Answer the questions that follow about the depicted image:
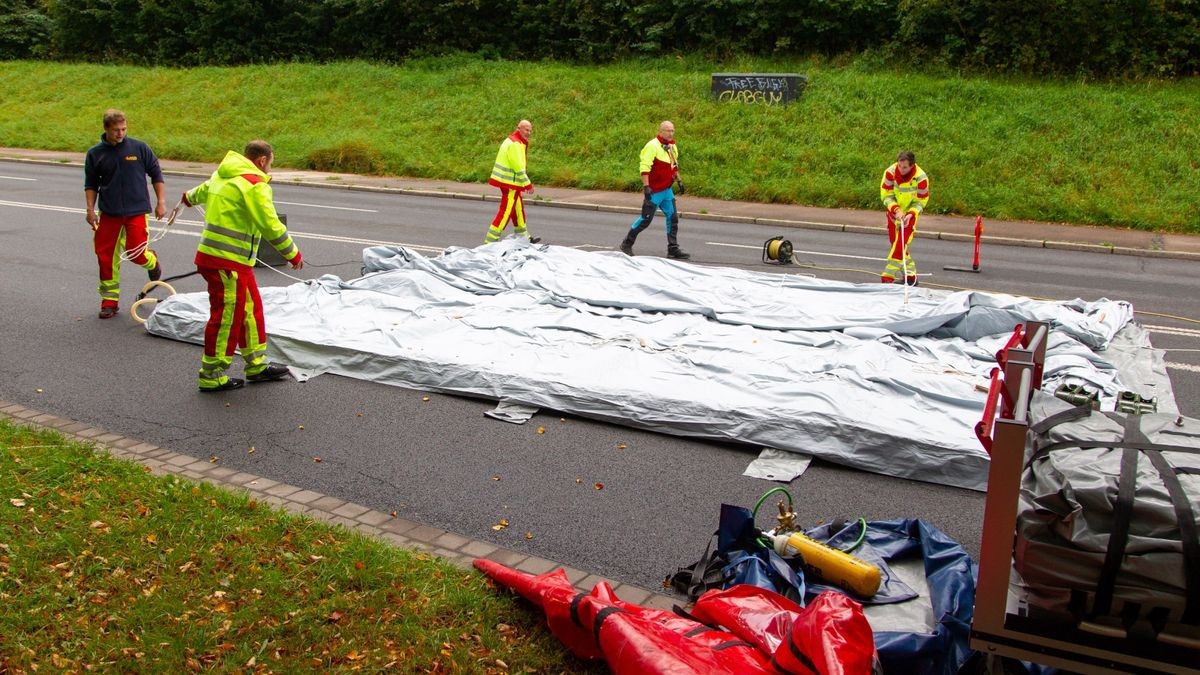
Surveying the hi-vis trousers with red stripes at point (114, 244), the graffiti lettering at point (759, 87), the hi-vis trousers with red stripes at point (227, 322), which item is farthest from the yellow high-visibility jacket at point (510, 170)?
the graffiti lettering at point (759, 87)

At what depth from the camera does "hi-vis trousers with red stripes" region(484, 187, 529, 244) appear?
13.9 m

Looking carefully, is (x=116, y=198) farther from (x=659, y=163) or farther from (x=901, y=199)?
(x=901, y=199)

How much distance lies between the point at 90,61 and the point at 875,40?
1462 inches

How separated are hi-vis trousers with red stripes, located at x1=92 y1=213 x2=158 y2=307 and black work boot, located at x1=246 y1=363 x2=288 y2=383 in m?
3.12

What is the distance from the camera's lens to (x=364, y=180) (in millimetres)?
25094

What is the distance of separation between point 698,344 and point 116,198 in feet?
20.6

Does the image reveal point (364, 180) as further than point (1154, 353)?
Yes

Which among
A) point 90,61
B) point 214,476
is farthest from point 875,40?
point 90,61

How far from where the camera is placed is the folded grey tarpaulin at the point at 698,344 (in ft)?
22.0

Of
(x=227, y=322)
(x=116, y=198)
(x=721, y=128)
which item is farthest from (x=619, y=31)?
(x=227, y=322)

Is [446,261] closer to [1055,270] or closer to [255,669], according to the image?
[255,669]

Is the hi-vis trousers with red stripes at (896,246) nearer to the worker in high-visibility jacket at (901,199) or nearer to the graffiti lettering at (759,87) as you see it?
the worker in high-visibility jacket at (901,199)

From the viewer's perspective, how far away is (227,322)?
25.1 ft

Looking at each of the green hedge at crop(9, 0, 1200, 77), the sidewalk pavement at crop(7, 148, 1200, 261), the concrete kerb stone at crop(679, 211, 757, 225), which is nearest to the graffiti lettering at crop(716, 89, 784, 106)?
the green hedge at crop(9, 0, 1200, 77)
